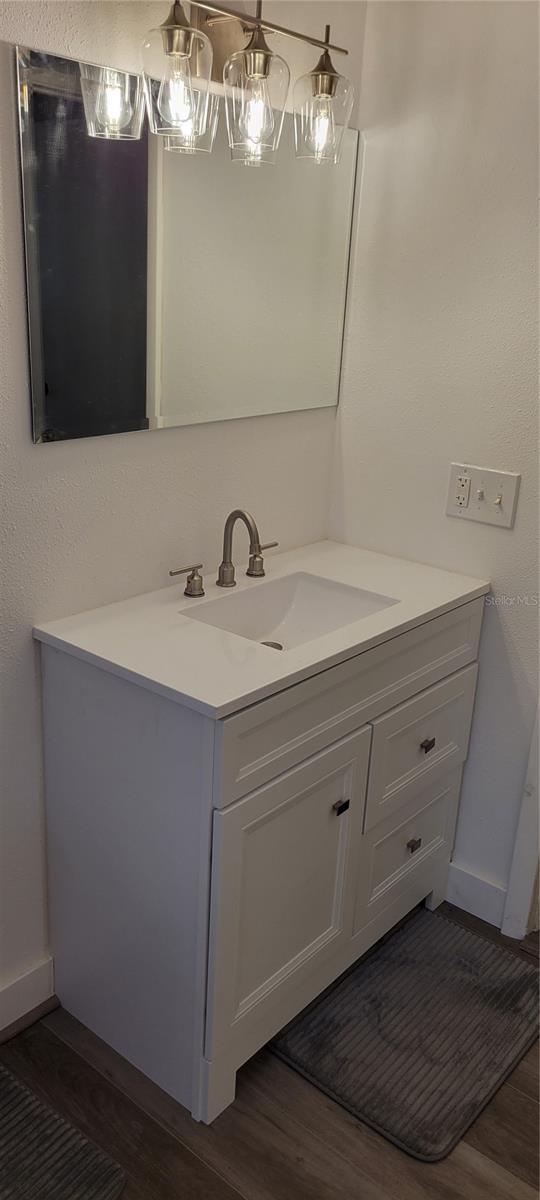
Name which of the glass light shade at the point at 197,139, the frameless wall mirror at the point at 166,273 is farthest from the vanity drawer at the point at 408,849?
the glass light shade at the point at 197,139

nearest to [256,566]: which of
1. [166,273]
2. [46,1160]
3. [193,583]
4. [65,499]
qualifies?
[193,583]

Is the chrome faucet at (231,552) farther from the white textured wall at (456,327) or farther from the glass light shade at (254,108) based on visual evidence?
the glass light shade at (254,108)

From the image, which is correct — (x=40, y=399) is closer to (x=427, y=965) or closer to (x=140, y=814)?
(x=140, y=814)

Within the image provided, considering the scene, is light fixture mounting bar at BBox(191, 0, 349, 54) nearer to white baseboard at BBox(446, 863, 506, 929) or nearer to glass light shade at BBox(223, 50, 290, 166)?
glass light shade at BBox(223, 50, 290, 166)

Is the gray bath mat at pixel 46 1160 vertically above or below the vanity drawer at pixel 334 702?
below

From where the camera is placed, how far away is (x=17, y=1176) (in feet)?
5.11

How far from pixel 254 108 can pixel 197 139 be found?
13cm

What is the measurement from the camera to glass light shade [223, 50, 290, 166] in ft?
5.31

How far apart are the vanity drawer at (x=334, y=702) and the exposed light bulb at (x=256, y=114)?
3.14 ft

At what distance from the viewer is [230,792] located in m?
1.46

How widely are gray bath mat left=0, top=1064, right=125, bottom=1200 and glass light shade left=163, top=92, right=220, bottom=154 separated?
67.2 inches

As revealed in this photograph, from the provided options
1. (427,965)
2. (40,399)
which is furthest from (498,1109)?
(40,399)

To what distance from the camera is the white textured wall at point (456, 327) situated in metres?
1.86

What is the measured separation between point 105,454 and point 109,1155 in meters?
1.22
